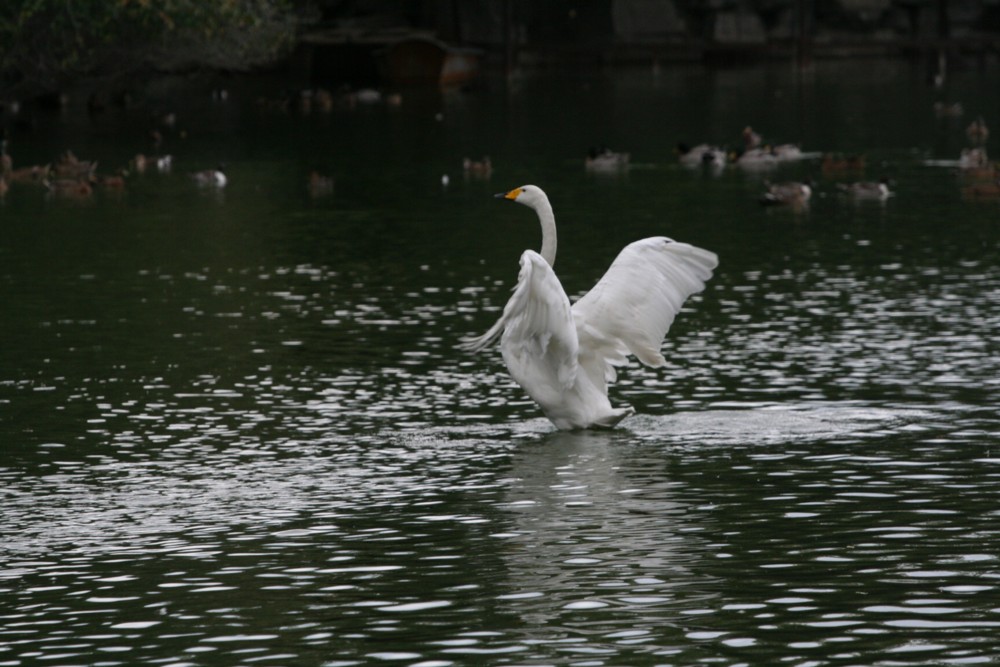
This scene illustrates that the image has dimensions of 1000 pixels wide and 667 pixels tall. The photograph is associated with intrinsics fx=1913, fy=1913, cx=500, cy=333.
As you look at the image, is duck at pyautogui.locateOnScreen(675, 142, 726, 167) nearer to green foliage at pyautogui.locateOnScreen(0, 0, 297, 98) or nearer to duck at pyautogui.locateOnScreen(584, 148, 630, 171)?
duck at pyautogui.locateOnScreen(584, 148, 630, 171)

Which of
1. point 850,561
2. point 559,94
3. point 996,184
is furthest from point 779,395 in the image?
point 559,94

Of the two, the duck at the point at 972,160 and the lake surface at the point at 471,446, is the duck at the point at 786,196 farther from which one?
the duck at the point at 972,160

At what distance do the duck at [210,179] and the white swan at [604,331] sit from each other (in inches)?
889

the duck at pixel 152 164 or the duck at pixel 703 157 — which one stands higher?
the duck at pixel 152 164

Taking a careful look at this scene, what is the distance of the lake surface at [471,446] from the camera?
34.6ft

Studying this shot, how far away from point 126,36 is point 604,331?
35.0 meters

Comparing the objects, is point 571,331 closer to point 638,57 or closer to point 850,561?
point 850,561

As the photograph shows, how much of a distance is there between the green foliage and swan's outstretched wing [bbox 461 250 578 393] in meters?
28.8

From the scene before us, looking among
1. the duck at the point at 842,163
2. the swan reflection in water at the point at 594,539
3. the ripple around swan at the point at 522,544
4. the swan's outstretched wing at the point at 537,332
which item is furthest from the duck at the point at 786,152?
the swan's outstretched wing at the point at 537,332

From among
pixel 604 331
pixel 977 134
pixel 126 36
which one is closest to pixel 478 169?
pixel 126 36

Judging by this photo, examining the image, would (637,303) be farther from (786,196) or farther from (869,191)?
(869,191)

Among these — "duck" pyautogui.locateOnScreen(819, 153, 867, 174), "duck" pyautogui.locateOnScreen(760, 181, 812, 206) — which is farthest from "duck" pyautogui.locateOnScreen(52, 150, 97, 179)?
"duck" pyautogui.locateOnScreen(819, 153, 867, 174)

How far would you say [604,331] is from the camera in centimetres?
1578

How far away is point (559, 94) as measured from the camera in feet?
Answer: 215
